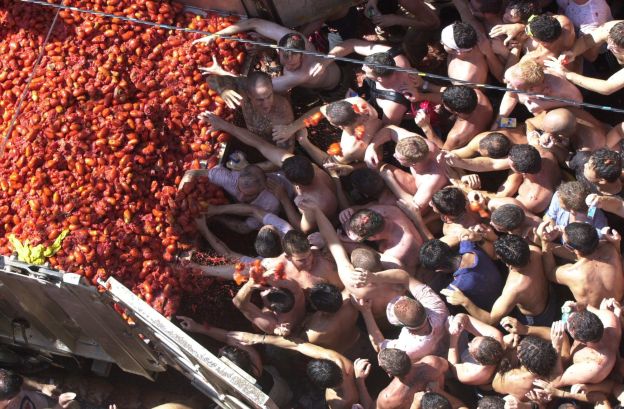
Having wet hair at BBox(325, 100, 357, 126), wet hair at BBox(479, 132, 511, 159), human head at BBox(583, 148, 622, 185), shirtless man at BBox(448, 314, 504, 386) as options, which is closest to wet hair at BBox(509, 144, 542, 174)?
wet hair at BBox(479, 132, 511, 159)

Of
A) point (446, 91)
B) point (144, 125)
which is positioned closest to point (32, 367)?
point (144, 125)

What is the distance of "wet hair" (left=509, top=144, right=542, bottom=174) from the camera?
6773 mm

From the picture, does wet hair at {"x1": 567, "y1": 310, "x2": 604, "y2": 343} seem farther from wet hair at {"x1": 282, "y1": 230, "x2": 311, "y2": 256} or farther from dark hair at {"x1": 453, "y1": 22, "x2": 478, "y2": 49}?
dark hair at {"x1": 453, "y1": 22, "x2": 478, "y2": 49}

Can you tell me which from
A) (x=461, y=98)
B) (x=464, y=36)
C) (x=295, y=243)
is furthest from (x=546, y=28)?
(x=295, y=243)

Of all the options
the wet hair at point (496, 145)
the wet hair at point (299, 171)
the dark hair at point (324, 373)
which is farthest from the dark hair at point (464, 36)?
the dark hair at point (324, 373)

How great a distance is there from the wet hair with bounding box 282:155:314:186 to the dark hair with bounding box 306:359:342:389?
1463 mm

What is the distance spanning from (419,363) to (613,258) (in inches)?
61.0

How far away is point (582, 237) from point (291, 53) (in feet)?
9.62

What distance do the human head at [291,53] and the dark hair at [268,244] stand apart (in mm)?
1637

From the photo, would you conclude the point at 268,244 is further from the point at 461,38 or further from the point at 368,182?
the point at 461,38

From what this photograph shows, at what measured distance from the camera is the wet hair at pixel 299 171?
713 centimetres

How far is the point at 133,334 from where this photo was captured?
6648 millimetres

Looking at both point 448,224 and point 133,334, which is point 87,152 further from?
point 448,224

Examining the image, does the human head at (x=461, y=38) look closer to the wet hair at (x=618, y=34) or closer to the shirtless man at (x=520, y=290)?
the wet hair at (x=618, y=34)
